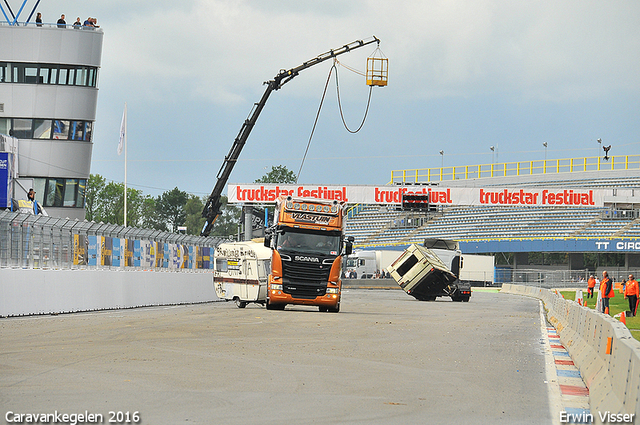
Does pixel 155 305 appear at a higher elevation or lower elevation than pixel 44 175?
lower

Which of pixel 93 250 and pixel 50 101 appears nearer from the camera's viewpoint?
pixel 93 250

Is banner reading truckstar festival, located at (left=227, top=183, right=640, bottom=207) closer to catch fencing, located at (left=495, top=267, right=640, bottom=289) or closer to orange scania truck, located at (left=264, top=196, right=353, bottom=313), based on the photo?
catch fencing, located at (left=495, top=267, right=640, bottom=289)

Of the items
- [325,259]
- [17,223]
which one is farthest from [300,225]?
[17,223]

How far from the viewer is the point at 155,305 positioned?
29828mm

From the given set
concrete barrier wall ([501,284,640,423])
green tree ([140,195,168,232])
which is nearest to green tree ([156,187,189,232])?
green tree ([140,195,168,232])

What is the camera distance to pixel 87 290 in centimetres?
2477

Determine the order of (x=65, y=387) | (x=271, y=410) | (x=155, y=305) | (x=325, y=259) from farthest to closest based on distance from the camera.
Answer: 1. (x=155, y=305)
2. (x=325, y=259)
3. (x=65, y=387)
4. (x=271, y=410)

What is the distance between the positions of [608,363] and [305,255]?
60.7ft

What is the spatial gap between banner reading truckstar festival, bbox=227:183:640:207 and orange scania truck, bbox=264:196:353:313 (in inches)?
1112

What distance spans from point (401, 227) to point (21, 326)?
70.7m

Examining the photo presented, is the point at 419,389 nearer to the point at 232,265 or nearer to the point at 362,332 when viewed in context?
the point at 362,332

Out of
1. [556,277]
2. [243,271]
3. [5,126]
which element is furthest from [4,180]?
[556,277]

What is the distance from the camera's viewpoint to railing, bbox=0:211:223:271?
21219mm

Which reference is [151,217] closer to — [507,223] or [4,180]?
[507,223]
